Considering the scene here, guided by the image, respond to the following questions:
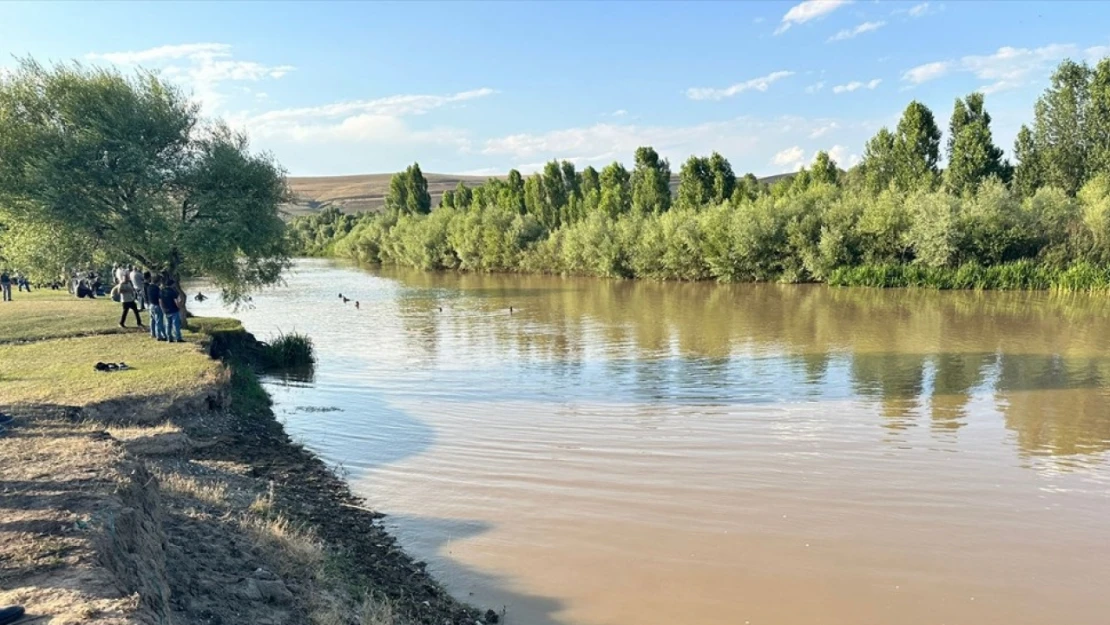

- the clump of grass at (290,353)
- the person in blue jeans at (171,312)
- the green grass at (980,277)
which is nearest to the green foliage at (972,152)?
the green grass at (980,277)

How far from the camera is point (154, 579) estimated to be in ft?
15.0

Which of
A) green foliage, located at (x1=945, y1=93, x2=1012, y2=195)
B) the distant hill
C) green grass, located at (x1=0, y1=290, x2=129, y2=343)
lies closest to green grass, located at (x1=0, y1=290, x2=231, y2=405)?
green grass, located at (x1=0, y1=290, x2=129, y2=343)

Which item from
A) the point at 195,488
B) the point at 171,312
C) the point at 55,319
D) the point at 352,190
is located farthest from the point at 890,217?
the point at 352,190

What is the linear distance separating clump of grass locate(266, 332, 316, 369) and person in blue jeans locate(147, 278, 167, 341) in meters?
3.29

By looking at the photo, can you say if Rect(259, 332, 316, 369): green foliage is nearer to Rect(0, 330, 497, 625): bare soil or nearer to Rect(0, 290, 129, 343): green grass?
Rect(0, 290, 129, 343): green grass

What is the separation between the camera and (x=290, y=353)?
19453mm

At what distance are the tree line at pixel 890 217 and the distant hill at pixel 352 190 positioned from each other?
75.7 meters

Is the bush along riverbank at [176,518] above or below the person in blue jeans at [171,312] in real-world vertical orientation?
Answer: below

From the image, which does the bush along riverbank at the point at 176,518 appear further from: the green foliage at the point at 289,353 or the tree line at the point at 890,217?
the tree line at the point at 890,217

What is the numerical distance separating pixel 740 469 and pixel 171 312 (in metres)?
13.0

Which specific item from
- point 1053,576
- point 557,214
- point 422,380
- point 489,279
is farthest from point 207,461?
point 557,214

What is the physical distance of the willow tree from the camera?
17.9 meters

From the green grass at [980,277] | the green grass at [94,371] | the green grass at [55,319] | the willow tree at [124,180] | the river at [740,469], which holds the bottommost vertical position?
the river at [740,469]

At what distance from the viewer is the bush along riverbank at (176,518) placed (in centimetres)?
429
